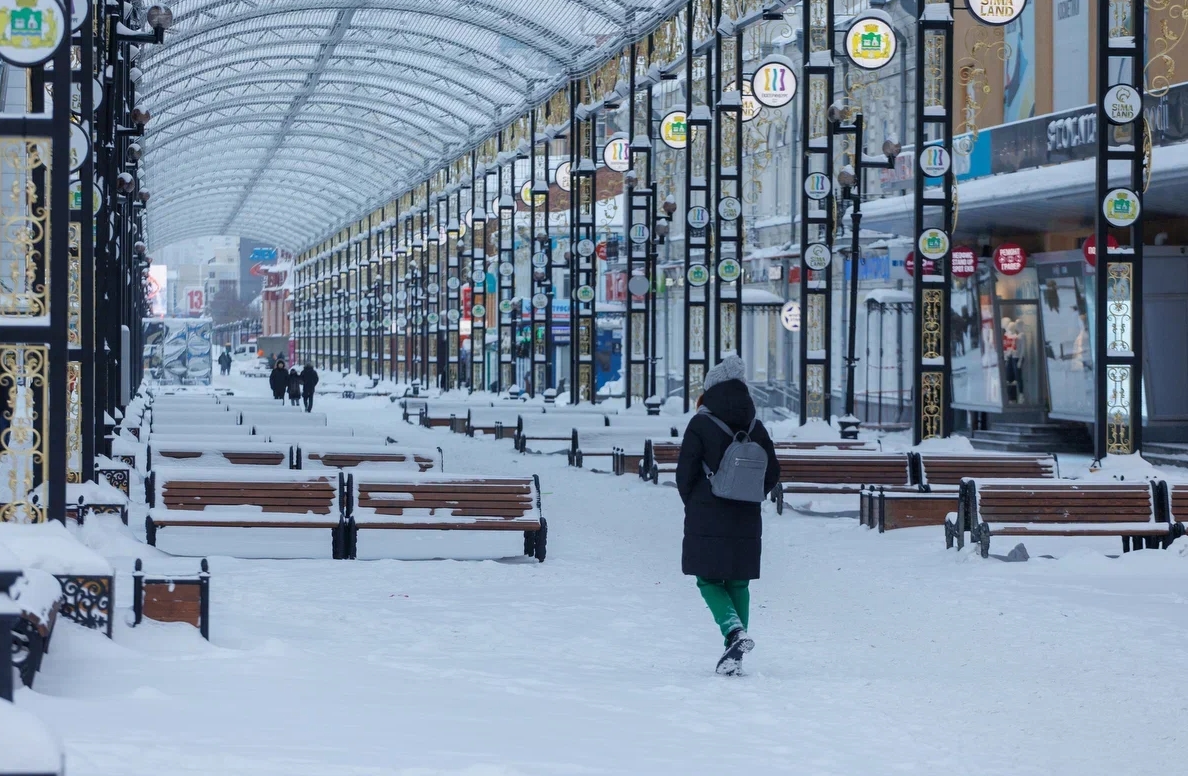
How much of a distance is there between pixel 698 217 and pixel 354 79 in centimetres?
2378

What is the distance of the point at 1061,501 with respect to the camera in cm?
1436

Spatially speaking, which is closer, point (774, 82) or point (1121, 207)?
point (1121, 207)

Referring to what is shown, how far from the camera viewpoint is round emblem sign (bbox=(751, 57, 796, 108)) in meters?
25.7

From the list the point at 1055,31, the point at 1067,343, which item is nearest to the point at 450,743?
the point at 1067,343

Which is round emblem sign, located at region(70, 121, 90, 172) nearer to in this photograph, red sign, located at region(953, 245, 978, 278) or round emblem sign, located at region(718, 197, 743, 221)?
round emblem sign, located at region(718, 197, 743, 221)

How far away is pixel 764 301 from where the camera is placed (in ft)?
123

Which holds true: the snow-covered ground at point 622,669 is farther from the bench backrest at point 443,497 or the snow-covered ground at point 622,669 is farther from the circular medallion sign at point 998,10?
the circular medallion sign at point 998,10

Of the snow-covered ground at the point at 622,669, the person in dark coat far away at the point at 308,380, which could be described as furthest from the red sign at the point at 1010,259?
the person in dark coat far away at the point at 308,380

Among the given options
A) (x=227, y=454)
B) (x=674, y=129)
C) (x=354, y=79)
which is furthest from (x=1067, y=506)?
(x=354, y=79)

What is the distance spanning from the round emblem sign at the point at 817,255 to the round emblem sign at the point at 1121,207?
7851 mm

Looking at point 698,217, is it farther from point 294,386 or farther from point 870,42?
point 294,386

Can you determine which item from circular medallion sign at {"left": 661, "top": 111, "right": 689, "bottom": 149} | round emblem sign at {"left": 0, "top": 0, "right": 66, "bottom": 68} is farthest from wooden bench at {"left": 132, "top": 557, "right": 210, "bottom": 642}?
circular medallion sign at {"left": 661, "top": 111, "right": 689, "bottom": 149}

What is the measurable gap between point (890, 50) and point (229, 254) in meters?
163

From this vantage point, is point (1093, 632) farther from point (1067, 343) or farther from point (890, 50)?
point (1067, 343)
